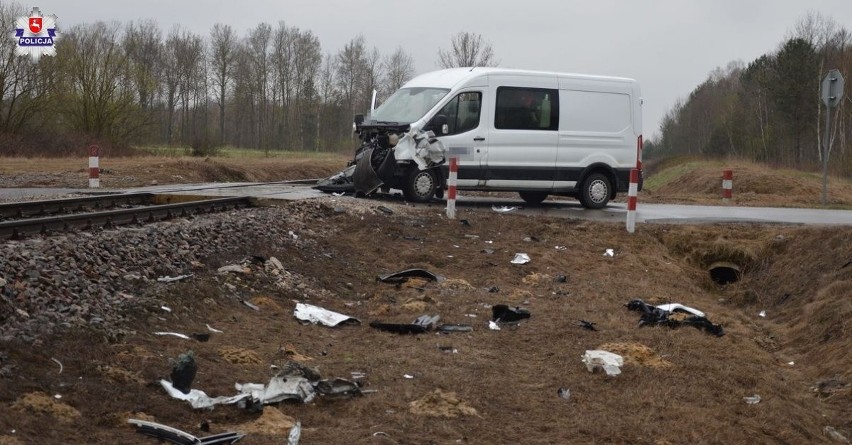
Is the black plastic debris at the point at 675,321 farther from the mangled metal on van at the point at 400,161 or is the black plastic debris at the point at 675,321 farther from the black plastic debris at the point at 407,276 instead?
the mangled metal on van at the point at 400,161

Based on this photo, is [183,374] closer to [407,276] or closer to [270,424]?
[270,424]

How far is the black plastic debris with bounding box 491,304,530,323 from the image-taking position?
8.16m

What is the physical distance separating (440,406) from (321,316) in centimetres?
261

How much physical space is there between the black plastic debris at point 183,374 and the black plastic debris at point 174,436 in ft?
2.04

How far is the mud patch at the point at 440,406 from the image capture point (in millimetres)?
5332

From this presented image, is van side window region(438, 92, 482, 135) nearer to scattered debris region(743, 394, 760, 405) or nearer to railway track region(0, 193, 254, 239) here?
railway track region(0, 193, 254, 239)

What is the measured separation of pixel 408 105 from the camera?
16.5 meters

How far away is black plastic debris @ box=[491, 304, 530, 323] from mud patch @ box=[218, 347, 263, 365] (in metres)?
2.69

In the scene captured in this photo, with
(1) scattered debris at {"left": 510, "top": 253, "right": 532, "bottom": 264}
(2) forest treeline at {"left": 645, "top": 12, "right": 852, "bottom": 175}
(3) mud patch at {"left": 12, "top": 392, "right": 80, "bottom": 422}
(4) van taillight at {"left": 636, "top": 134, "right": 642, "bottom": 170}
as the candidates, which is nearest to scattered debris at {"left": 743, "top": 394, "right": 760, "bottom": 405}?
(3) mud patch at {"left": 12, "top": 392, "right": 80, "bottom": 422}

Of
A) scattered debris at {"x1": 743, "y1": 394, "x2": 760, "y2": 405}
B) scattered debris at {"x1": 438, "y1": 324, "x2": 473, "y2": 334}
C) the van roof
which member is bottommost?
scattered debris at {"x1": 743, "y1": 394, "x2": 760, "y2": 405}

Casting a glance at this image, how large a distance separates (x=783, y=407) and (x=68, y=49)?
42.4 metres

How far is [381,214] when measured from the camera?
13773 mm

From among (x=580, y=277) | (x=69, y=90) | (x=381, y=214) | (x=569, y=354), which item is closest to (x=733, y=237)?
(x=580, y=277)

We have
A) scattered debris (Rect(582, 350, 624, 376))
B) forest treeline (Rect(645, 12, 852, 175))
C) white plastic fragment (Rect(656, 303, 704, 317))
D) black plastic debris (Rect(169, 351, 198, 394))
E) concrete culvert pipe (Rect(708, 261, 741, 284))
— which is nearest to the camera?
black plastic debris (Rect(169, 351, 198, 394))
